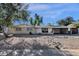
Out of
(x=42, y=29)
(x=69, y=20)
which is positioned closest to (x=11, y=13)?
(x=42, y=29)

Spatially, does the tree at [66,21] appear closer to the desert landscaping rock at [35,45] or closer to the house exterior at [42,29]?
the house exterior at [42,29]

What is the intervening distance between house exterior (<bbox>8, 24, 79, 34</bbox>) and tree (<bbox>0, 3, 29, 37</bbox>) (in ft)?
0.37

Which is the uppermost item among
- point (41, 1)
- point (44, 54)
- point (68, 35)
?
point (41, 1)

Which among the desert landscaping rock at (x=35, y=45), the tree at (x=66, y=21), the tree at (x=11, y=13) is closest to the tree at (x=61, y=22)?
the tree at (x=66, y=21)

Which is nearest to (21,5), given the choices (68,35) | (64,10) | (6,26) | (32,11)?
(32,11)

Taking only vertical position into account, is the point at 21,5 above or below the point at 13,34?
above

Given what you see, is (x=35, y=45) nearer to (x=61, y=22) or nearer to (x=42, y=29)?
(x=42, y=29)

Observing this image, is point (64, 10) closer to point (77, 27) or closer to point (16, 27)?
point (77, 27)

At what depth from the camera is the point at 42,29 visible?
2.88 m

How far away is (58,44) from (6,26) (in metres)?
0.78

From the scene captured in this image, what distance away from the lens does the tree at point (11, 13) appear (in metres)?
2.89

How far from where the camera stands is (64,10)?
9.31 ft

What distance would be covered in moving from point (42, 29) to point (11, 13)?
498 millimetres

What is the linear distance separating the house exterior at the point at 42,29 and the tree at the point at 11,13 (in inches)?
4.4
